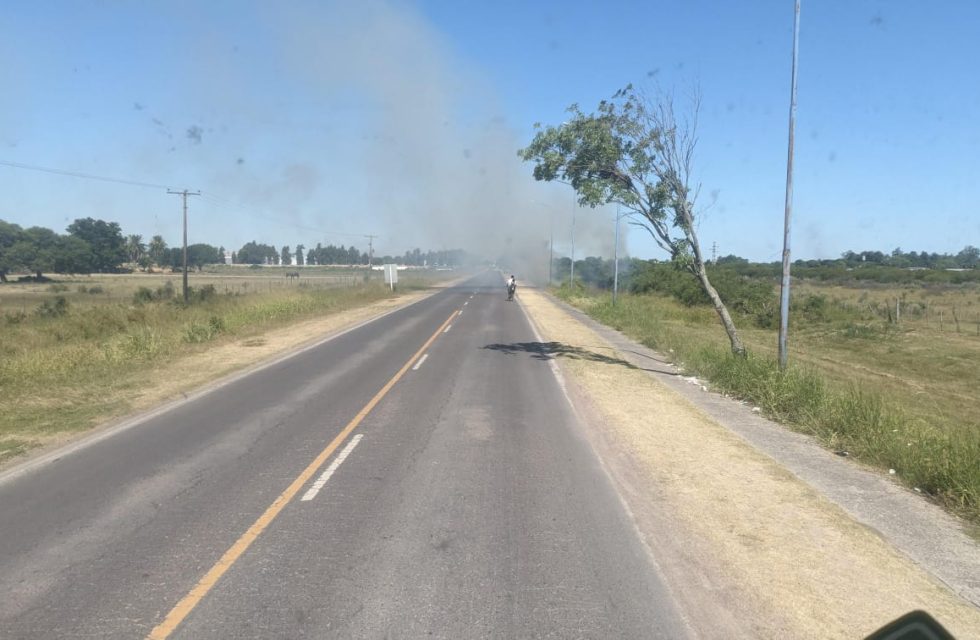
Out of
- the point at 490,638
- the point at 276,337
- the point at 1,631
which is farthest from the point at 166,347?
the point at 490,638

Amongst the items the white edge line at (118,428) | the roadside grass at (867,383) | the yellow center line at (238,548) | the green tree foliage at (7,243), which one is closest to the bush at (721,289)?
the roadside grass at (867,383)

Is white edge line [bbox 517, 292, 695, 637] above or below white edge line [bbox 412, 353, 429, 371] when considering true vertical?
below

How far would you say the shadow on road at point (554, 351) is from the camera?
17547 mm

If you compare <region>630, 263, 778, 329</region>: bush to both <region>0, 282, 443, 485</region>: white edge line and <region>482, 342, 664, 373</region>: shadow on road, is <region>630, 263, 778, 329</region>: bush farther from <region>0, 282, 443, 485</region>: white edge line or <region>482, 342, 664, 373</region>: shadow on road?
<region>0, 282, 443, 485</region>: white edge line

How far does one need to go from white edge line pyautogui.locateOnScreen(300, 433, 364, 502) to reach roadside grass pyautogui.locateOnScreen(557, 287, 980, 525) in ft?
20.1

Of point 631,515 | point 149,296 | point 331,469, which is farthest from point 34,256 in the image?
point 631,515

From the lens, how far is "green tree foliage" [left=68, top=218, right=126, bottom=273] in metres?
98.9

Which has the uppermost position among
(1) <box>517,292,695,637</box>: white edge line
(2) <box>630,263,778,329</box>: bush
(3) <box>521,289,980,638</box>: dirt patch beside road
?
(2) <box>630,263,778,329</box>: bush

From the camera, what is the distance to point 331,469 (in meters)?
7.34

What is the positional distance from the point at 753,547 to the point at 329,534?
343 cm

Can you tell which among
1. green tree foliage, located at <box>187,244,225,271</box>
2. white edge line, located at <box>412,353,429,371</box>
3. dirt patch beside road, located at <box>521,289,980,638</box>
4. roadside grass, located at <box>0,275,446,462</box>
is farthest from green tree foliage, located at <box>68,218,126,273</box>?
dirt patch beside road, located at <box>521,289,980,638</box>

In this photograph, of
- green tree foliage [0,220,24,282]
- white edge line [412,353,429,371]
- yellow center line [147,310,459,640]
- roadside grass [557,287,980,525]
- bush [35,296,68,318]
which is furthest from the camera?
green tree foliage [0,220,24,282]

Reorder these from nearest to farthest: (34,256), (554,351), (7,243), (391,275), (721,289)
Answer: (554,351) < (721,289) < (391,275) < (34,256) < (7,243)

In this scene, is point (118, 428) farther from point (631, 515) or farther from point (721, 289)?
point (721, 289)
